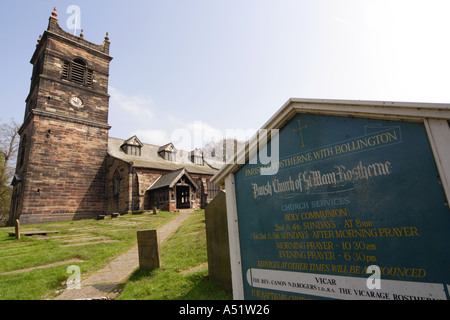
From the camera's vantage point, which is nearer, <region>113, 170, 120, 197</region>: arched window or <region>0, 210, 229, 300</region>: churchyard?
<region>0, 210, 229, 300</region>: churchyard

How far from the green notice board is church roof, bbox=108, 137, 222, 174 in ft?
73.6

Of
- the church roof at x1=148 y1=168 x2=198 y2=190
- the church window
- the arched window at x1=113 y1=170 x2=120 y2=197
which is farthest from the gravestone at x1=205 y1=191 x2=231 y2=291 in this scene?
the church window

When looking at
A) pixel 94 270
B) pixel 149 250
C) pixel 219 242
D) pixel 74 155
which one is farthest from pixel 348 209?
pixel 74 155

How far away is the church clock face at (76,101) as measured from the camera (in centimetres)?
2140

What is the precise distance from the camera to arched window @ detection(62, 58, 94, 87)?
71.1 ft

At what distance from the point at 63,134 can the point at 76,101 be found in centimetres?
377

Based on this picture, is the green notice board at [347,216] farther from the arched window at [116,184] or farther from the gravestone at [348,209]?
the arched window at [116,184]

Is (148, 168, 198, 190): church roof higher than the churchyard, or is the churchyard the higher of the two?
(148, 168, 198, 190): church roof

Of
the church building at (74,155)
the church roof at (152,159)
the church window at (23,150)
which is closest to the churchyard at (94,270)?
the church building at (74,155)

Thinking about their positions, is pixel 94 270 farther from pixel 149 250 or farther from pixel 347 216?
pixel 347 216

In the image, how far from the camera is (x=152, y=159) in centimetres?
2816

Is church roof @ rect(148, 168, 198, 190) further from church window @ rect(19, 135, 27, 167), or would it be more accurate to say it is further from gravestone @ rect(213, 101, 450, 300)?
gravestone @ rect(213, 101, 450, 300)

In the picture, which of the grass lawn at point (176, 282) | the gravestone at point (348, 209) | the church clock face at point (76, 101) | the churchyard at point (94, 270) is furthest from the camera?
the church clock face at point (76, 101)
